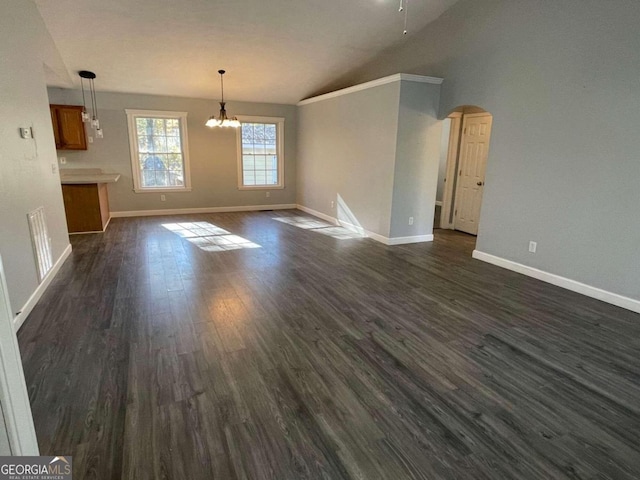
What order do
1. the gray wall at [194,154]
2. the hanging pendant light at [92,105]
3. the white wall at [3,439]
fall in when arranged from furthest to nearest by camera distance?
the gray wall at [194,154] → the hanging pendant light at [92,105] → the white wall at [3,439]

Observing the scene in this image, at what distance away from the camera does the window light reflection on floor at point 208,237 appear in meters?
5.54

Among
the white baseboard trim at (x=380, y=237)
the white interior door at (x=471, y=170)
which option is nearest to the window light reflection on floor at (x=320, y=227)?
the white baseboard trim at (x=380, y=237)

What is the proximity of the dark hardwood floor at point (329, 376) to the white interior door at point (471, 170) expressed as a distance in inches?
105

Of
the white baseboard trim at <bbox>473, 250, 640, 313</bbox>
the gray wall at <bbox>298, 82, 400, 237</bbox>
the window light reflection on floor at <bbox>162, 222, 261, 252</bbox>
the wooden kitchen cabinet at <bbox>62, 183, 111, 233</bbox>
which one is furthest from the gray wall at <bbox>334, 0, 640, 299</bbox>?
the wooden kitchen cabinet at <bbox>62, 183, 111, 233</bbox>

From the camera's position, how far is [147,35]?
521 centimetres

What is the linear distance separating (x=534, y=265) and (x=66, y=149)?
8309 mm

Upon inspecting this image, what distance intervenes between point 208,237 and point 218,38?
313cm

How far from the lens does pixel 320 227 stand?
281 inches

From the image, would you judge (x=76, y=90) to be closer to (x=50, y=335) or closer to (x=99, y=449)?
(x=50, y=335)

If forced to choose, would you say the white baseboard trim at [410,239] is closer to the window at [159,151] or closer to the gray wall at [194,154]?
the gray wall at [194,154]

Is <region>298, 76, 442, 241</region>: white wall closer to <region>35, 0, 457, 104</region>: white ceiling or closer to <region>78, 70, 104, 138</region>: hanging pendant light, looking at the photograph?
<region>35, 0, 457, 104</region>: white ceiling

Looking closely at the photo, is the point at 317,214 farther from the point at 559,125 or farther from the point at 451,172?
the point at 559,125

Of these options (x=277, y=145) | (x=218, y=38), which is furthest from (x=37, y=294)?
(x=277, y=145)

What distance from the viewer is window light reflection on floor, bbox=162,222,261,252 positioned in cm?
554
